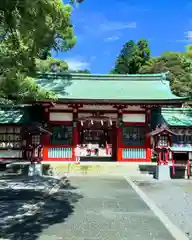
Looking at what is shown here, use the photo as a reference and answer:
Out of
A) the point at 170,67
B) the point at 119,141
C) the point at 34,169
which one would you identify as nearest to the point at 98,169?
the point at 119,141

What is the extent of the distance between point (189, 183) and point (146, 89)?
9.09m

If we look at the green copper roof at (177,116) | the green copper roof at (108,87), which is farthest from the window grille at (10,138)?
the green copper roof at (177,116)

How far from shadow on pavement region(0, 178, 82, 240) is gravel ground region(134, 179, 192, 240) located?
8.77 feet

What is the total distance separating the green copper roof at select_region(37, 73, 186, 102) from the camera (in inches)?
816

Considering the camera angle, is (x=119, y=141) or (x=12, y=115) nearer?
(x=119, y=141)

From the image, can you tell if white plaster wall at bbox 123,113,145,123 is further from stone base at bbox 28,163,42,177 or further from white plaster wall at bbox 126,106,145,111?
stone base at bbox 28,163,42,177

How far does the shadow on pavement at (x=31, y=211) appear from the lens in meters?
6.64

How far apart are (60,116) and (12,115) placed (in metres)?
3.12

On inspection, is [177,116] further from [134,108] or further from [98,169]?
[98,169]

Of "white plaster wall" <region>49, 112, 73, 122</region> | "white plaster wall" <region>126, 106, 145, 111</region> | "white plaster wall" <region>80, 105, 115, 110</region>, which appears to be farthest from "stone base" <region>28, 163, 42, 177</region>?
"white plaster wall" <region>126, 106, 145, 111</region>

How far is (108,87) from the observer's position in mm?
23141

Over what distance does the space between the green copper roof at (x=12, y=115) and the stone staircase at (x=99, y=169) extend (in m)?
3.77

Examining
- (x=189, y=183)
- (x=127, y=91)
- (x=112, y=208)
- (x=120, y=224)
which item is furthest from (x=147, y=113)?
(x=120, y=224)

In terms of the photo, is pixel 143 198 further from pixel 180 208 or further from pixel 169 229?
pixel 169 229
